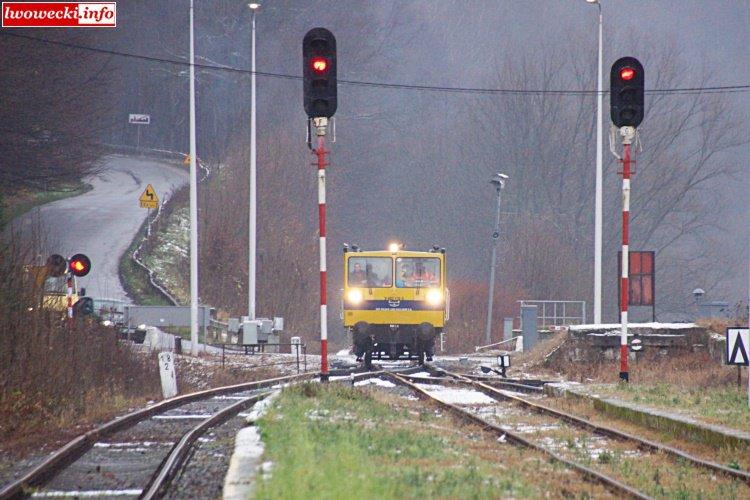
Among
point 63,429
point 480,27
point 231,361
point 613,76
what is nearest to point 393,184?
point 480,27

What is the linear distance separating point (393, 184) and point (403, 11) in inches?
494

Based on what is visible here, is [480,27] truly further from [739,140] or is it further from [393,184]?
[739,140]

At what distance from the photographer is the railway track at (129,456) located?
1052 centimetres

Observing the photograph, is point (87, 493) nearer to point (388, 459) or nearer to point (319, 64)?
point (388, 459)

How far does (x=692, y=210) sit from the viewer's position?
68250 mm

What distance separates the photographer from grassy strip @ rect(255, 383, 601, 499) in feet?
29.4

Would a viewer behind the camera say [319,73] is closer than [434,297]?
Yes

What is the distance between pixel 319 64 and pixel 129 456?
7.99 meters

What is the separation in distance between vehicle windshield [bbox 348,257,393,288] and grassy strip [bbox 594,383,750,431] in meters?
9.39

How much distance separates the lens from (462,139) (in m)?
83.2

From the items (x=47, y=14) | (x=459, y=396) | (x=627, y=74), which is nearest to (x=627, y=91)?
(x=627, y=74)

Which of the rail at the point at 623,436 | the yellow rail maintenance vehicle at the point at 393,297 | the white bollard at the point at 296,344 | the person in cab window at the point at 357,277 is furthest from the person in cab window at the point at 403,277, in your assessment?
the rail at the point at 623,436

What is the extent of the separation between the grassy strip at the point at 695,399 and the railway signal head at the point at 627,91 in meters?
4.37

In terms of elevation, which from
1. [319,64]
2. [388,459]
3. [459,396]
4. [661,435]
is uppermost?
[319,64]
